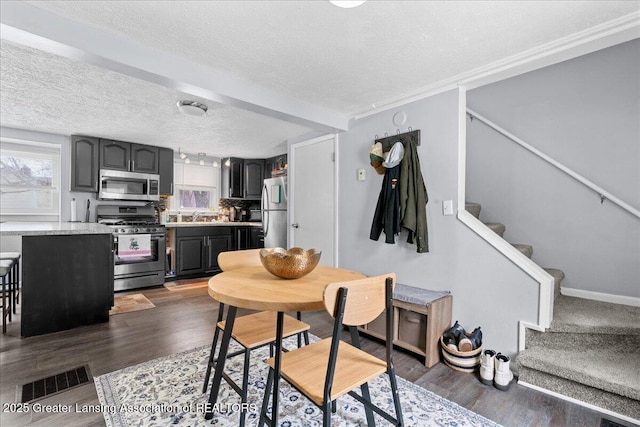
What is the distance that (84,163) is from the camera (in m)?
4.14

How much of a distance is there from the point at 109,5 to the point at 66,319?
272cm

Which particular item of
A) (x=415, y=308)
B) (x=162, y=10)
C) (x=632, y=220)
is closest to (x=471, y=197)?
(x=632, y=220)

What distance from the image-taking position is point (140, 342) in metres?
2.50

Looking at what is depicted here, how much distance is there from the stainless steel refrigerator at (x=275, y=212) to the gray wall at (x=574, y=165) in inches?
102

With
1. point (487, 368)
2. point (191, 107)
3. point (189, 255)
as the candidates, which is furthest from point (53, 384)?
point (189, 255)

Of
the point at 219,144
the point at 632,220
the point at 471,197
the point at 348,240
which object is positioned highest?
the point at 219,144

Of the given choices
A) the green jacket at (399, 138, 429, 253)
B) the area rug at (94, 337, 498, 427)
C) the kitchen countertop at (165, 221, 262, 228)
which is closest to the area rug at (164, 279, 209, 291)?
the kitchen countertop at (165, 221, 262, 228)

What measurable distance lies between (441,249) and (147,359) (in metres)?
2.45

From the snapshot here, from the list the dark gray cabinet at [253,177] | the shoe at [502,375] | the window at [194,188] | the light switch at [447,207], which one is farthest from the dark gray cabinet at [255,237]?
the shoe at [502,375]

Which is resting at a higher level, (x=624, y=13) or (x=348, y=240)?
(x=624, y=13)

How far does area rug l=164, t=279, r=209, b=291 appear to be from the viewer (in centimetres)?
434

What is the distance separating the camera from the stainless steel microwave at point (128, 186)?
168 inches

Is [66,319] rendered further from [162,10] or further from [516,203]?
[516,203]

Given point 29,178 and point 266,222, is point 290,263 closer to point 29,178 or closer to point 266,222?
point 266,222
